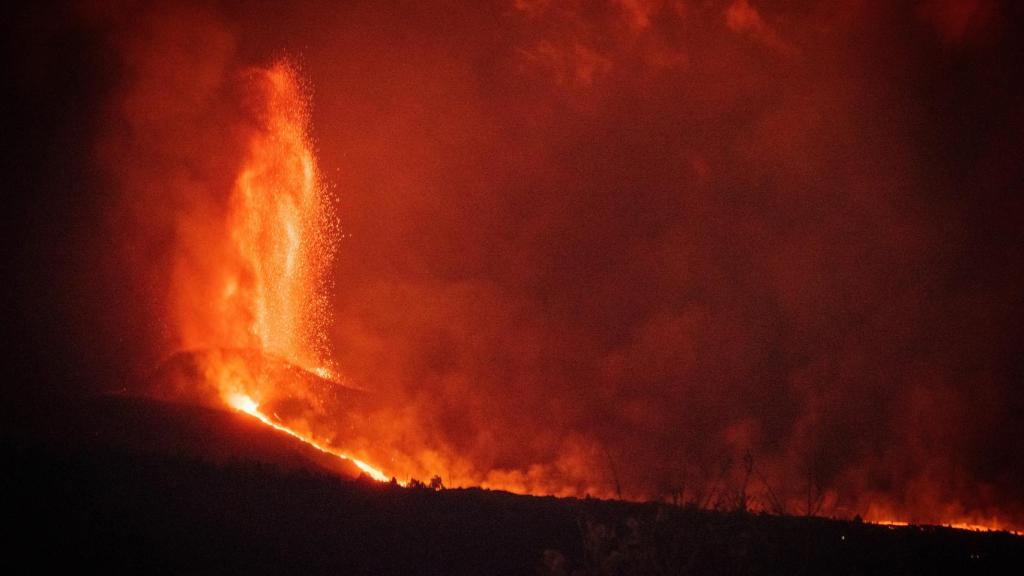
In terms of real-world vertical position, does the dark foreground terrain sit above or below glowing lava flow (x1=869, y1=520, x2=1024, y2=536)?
below

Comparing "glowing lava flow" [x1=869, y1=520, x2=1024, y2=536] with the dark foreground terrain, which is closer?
the dark foreground terrain

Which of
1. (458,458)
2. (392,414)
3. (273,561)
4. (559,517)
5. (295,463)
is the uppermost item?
(392,414)

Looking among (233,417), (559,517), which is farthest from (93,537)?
(233,417)

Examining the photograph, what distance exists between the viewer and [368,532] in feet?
46.9

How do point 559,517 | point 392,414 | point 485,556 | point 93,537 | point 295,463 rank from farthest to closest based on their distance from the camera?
point 392,414, point 295,463, point 559,517, point 485,556, point 93,537

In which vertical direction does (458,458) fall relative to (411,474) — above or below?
above

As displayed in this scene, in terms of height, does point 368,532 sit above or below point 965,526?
below

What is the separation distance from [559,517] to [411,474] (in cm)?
1452

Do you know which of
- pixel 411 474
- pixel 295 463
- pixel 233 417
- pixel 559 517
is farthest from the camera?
pixel 411 474

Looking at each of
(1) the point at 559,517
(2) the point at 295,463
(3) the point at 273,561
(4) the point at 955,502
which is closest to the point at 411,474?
(2) the point at 295,463

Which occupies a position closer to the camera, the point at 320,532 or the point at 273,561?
the point at 273,561

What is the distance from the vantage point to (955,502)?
111ft

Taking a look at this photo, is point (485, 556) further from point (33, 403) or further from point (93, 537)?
point (33, 403)

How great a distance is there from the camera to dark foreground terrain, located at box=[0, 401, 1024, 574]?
11938 millimetres
